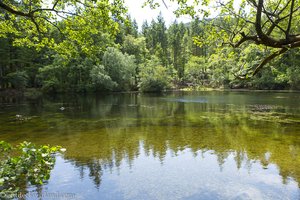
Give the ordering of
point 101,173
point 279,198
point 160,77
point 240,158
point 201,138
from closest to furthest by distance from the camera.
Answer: point 279,198
point 101,173
point 240,158
point 201,138
point 160,77

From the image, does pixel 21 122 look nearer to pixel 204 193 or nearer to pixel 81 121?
pixel 81 121

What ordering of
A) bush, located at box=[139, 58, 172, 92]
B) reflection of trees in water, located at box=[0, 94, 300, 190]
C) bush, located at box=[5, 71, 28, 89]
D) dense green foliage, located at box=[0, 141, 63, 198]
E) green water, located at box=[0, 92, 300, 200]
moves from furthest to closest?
bush, located at box=[139, 58, 172, 92]
bush, located at box=[5, 71, 28, 89]
reflection of trees in water, located at box=[0, 94, 300, 190]
green water, located at box=[0, 92, 300, 200]
dense green foliage, located at box=[0, 141, 63, 198]

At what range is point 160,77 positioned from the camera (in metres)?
66.0

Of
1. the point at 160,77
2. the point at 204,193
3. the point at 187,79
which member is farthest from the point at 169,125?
the point at 187,79

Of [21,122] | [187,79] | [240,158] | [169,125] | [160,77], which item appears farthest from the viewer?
[187,79]

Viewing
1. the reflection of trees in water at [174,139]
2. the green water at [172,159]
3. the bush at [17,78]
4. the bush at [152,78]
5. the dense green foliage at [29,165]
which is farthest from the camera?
the bush at [152,78]

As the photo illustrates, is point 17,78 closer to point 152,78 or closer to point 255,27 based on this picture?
point 152,78

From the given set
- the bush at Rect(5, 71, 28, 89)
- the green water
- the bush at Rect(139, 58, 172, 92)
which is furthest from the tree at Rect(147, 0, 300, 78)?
the bush at Rect(139, 58, 172, 92)

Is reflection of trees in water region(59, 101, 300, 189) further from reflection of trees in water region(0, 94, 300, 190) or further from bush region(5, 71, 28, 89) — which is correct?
bush region(5, 71, 28, 89)

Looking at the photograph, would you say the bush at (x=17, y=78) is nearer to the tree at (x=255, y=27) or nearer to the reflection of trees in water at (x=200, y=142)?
the reflection of trees in water at (x=200, y=142)

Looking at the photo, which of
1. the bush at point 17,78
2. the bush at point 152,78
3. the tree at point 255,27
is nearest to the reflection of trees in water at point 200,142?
the tree at point 255,27

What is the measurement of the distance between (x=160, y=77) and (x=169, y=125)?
45.6 meters

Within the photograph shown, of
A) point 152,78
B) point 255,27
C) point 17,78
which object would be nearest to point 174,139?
point 255,27

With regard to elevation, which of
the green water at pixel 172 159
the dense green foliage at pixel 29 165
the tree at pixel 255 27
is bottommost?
the green water at pixel 172 159
